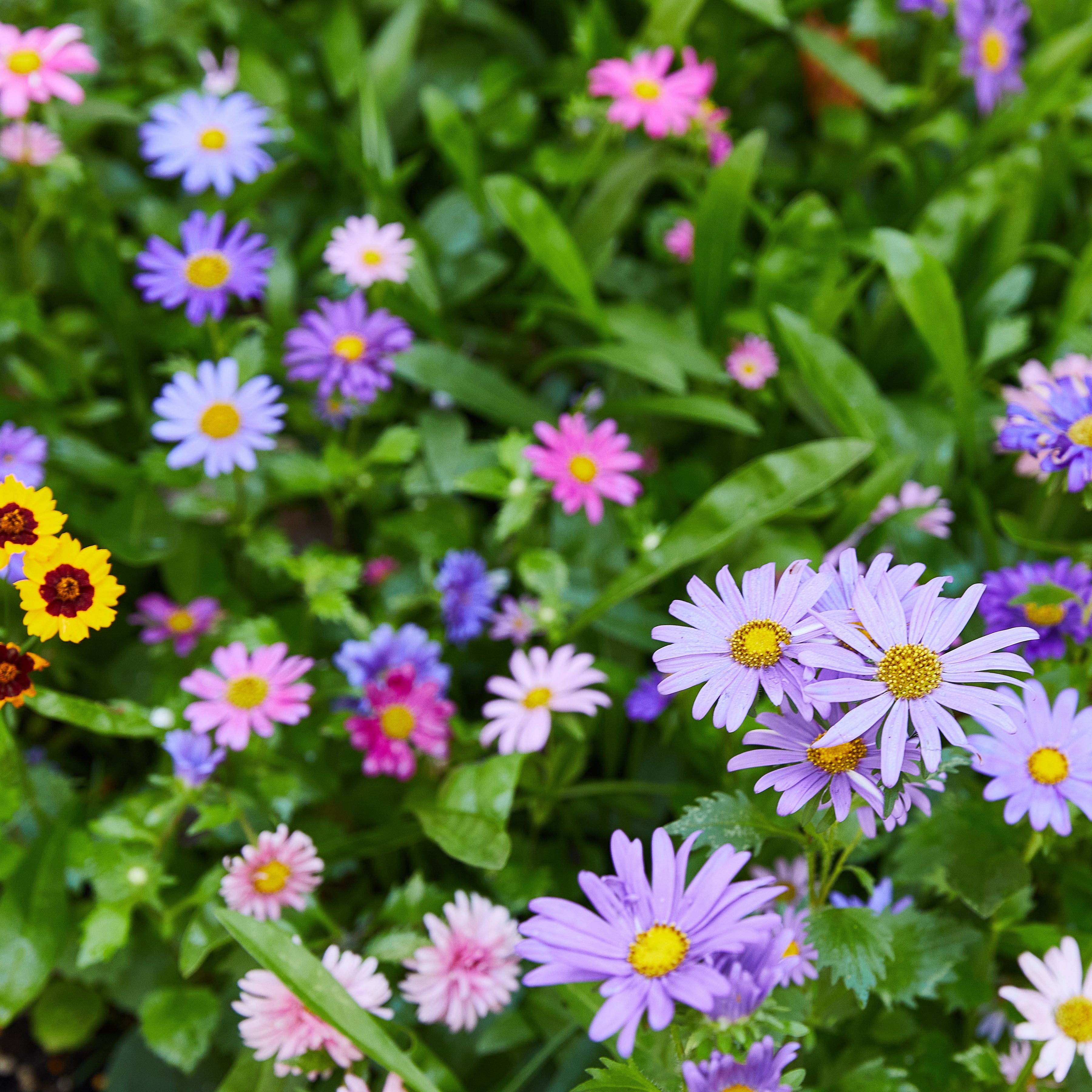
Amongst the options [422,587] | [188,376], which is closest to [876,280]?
[422,587]

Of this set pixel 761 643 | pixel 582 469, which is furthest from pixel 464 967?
pixel 582 469

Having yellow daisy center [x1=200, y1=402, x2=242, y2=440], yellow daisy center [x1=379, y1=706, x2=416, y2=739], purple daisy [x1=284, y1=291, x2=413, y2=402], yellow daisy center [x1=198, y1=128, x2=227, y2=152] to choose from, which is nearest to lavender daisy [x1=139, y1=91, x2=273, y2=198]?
yellow daisy center [x1=198, y1=128, x2=227, y2=152]

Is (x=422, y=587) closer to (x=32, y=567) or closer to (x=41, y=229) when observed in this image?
(x=32, y=567)

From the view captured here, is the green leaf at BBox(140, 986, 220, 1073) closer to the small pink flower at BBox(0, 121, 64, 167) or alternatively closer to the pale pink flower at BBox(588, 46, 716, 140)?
the small pink flower at BBox(0, 121, 64, 167)

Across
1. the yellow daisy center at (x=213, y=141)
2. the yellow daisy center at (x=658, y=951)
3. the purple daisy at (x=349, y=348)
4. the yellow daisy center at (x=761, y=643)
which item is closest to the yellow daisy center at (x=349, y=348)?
the purple daisy at (x=349, y=348)

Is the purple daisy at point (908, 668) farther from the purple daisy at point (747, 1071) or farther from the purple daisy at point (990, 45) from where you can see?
the purple daisy at point (990, 45)

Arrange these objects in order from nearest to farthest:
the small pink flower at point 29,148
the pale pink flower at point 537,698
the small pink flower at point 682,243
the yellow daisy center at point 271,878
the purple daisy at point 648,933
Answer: the purple daisy at point 648,933, the yellow daisy center at point 271,878, the pale pink flower at point 537,698, the small pink flower at point 29,148, the small pink flower at point 682,243

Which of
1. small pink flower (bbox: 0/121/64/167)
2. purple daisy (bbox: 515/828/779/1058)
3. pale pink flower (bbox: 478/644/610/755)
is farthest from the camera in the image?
small pink flower (bbox: 0/121/64/167)
